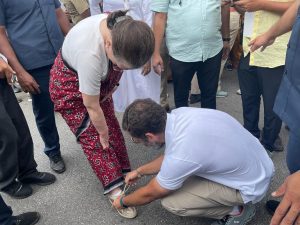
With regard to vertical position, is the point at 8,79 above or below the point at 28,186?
above

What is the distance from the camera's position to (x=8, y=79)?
1919mm

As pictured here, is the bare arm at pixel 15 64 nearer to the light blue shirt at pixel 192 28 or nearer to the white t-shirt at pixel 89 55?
the white t-shirt at pixel 89 55

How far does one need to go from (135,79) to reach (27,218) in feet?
4.41

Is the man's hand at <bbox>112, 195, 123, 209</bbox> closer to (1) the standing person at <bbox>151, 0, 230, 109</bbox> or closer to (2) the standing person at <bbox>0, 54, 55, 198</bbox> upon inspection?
(2) the standing person at <bbox>0, 54, 55, 198</bbox>

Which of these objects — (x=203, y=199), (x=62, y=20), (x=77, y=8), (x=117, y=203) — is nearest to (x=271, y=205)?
(x=203, y=199)

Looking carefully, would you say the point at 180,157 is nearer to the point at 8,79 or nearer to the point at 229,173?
the point at 229,173

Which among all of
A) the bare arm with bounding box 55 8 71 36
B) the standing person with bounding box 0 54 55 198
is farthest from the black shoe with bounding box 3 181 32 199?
the bare arm with bounding box 55 8 71 36

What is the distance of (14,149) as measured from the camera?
2.03m

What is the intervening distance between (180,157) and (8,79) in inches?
Answer: 42.7

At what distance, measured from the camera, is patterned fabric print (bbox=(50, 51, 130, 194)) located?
194 centimetres

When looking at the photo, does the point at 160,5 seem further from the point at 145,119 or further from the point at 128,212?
the point at 128,212

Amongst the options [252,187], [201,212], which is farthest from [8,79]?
[252,187]

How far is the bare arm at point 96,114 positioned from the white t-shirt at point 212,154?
1.26ft

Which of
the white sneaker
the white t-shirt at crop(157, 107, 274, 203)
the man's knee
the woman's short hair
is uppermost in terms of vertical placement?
the woman's short hair
